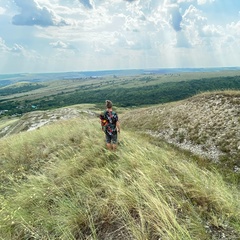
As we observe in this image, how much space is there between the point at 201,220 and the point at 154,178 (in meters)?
1.69

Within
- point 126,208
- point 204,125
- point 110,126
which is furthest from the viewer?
point 204,125

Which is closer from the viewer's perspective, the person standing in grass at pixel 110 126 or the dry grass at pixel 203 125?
the person standing in grass at pixel 110 126

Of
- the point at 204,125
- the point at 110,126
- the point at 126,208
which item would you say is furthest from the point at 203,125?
the point at 126,208

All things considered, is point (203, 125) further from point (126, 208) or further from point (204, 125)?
point (126, 208)

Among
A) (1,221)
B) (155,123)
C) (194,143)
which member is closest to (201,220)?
(1,221)

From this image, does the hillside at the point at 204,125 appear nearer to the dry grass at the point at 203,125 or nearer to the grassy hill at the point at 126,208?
the dry grass at the point at 203,125

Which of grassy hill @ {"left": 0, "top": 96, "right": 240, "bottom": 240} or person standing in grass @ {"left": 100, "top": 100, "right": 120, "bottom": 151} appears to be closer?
grassy hill @ {"left": 0, "top": 96, "right": 240, "bottom": 240}

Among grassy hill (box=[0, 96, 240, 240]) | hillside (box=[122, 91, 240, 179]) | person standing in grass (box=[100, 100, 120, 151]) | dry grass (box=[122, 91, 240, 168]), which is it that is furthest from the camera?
dry grass (box=[122, 91, 240, 168])

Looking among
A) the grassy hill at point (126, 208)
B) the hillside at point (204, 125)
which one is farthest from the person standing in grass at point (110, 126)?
the hillside at point (204, 125)

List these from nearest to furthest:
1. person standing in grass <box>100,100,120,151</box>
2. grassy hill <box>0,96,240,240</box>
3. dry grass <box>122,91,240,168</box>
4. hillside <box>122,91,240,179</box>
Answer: grassy hill <box>0,96,240,240</box>, person standing in grass <box>100,100,120,151</box>, hillside <box>122,91,240,179</box>, dry grass <box>122,91,240,168</box>

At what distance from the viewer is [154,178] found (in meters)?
6.21

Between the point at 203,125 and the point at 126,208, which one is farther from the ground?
the point at 126,208

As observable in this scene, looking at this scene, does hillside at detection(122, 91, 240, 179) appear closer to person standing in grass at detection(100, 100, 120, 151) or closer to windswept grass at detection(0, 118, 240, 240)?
person standing in grass at detection(100, 100, 120, 151)

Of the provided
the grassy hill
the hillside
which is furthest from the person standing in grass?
the hillside
